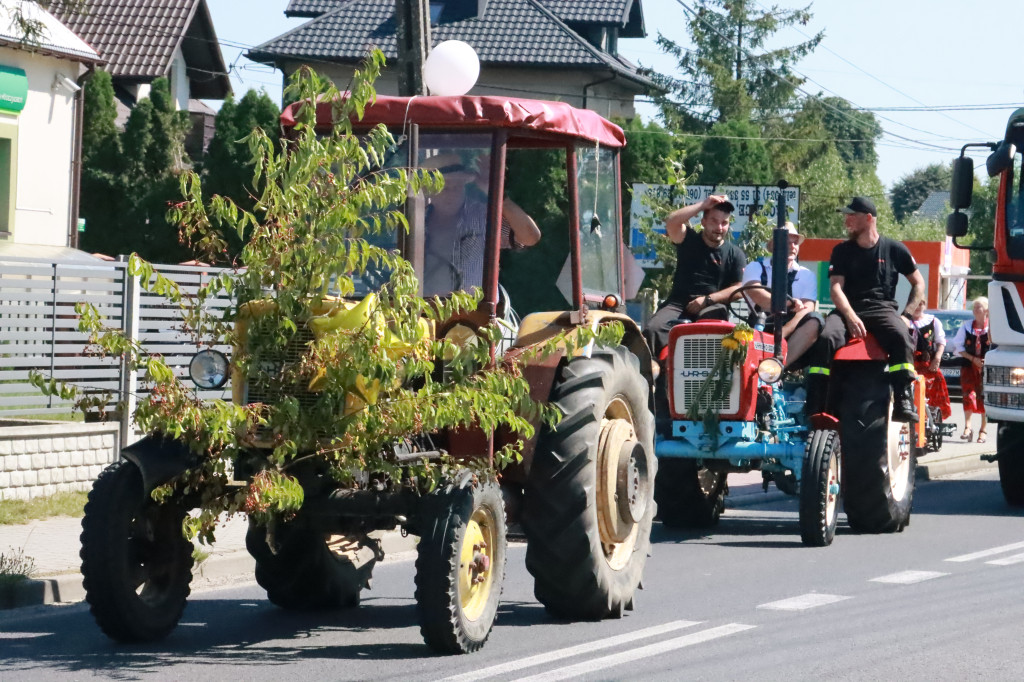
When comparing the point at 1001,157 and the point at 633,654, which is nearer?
the point at 633,654

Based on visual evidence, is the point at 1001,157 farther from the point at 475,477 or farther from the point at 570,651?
the point at 475,477

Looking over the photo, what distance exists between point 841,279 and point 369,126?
534cm

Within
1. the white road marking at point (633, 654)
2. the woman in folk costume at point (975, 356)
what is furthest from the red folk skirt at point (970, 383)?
the white road marking at point (633, 654)

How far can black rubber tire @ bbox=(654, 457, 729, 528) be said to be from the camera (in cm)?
1212

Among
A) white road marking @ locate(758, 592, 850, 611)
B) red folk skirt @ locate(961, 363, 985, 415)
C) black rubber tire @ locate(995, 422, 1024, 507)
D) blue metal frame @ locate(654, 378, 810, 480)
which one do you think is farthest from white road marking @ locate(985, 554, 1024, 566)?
red folk skirt @ locate(961, 363, 985, 415)

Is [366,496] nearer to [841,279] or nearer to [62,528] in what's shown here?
[62,528]

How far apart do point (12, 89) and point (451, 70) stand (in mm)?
17831

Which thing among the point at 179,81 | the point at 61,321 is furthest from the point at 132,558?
the point at 179,81

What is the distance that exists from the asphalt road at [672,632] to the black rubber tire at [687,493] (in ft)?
3.49

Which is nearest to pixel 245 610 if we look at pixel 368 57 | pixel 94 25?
pixel 368 57

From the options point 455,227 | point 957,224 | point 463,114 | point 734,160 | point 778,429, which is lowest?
point 778,429

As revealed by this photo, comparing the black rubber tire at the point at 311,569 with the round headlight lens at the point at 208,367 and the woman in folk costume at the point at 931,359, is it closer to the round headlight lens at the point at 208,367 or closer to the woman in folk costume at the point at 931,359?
the round headlight lens at the point at 208,367

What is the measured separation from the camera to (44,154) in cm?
2588

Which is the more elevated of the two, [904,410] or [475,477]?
[904,410]
